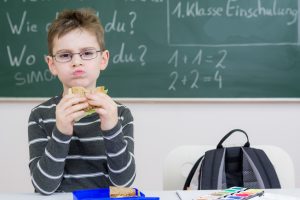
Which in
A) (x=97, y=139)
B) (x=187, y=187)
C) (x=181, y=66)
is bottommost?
(x=187, y=187)

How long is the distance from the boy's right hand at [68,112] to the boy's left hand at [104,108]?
35 mm

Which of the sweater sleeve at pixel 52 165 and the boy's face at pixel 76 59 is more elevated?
the boy's face at pixel 76 59

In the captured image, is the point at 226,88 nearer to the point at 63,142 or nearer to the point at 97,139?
the point at 97,139

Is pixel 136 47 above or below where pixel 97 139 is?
above

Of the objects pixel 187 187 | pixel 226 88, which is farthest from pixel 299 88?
pixel 187 187

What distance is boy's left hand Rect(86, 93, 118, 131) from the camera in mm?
1434

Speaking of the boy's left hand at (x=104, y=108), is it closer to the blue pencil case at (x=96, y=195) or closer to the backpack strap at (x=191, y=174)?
the blue pencil case at (x=96, y=195)

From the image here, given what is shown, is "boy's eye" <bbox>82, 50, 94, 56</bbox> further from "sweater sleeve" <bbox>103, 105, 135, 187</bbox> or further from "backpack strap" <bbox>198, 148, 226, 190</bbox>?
"backpack strap" <bbox>198, 148, 226, 190</bbox>

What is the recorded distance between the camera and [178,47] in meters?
2.82

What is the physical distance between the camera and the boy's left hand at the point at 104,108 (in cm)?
143

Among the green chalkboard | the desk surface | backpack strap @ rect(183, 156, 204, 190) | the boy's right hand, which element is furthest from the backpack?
the green chalkboard

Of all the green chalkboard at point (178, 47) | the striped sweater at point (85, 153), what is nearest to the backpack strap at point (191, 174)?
the striped sweater at point (85, 153)

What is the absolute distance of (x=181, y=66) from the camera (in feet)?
9.25

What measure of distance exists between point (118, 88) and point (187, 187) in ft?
4.06
